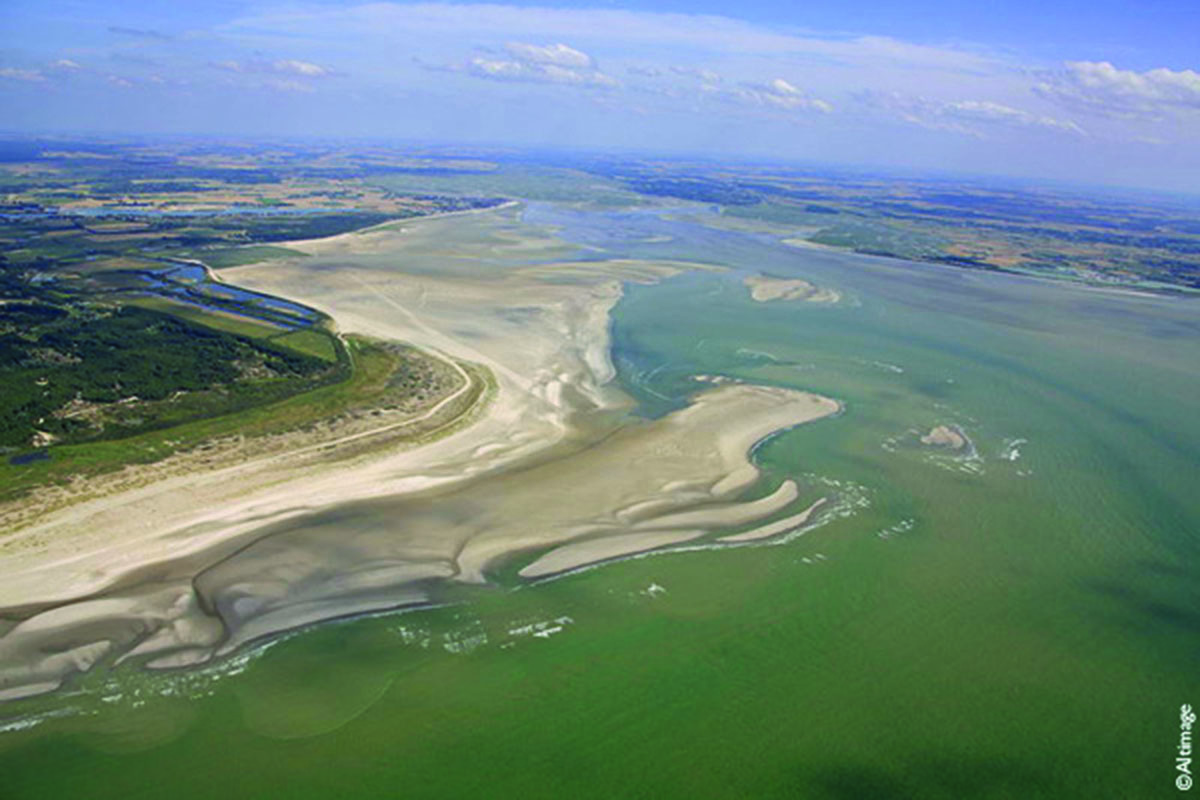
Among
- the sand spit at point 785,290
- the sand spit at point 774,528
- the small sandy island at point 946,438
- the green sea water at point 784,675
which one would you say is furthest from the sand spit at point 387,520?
the sand spit at point 785,290

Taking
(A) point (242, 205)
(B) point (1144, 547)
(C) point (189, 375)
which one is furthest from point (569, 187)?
(B) point (1144, 547)

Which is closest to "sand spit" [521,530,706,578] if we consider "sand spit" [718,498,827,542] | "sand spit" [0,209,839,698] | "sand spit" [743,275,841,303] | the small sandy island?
"sand spit" [0,209,839,698]

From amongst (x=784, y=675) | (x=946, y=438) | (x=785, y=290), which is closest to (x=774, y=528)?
(x=784, y=675)

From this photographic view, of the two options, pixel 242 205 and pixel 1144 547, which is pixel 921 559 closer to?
pixel 1144 547

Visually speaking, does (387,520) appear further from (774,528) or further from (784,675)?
(784,675)

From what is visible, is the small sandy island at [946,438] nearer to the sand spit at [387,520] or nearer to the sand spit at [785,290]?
the sand spit at [387,520]

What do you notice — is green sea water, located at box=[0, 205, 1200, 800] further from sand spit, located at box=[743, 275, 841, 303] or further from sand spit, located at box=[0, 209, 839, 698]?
sand spit, located at box=[743, 275, 841, 303]
